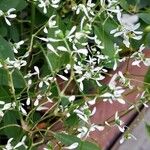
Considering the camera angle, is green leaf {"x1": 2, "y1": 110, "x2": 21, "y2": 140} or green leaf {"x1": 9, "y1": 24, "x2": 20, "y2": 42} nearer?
green leaf {"x1": 2, "y1": 110, "x2": 21, "y2": 140}

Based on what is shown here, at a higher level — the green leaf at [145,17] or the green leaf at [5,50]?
the green leaf at [5,50]

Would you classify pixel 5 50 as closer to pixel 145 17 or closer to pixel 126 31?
pixel 126 31

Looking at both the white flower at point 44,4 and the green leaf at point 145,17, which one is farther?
the green leaf at point 145,17

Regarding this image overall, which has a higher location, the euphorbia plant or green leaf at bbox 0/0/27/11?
green leaf at bbox 0/0/27/11

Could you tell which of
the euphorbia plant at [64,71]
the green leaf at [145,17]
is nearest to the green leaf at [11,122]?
the euphorbia plant at [64,71]

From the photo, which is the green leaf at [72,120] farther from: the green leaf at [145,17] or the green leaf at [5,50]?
the green leaf at [145,17]

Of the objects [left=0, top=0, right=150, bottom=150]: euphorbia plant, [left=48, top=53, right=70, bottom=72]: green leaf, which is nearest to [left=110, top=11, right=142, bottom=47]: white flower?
[left=0, top=0, right=150, bottom=150]: euphorbia plant

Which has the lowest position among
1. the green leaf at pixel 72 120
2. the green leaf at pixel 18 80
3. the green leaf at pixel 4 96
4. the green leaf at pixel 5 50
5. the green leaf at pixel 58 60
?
the green leaf at pixel 72 120

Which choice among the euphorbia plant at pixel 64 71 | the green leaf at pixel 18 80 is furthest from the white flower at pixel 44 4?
the green leaf at pixel 18 80

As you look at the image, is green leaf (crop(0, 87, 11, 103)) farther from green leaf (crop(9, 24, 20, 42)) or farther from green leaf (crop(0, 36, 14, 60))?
green leaf (crop(9, 24, 20, 42))

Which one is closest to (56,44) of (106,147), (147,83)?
(147,83)

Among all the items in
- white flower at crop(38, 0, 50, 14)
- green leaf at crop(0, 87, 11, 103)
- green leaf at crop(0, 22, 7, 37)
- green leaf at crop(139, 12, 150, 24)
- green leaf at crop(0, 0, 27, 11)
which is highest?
green leaf at crop(0, 0, 27, 11)

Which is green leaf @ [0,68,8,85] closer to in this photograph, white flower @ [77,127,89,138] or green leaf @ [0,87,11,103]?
green leaf @ [0,87,11,103]

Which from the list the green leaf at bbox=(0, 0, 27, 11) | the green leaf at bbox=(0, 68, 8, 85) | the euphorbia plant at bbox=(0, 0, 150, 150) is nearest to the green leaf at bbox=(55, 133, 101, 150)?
the euphorbia plant at bbox=(0, 0, 150, 150)
